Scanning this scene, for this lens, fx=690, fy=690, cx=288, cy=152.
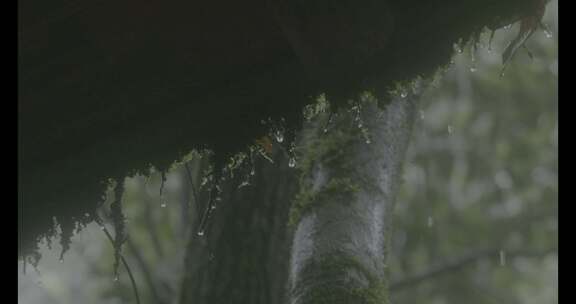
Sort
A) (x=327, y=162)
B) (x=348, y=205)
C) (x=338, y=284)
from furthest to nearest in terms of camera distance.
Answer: (x=327, y=162)
(x=348, y=205)
(x=338, y=284)

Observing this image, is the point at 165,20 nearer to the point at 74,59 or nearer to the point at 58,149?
the point at 74,59

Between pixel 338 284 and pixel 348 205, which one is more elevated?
pixel 348 205

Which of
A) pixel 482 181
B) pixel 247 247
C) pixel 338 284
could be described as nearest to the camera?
pixel 338 284

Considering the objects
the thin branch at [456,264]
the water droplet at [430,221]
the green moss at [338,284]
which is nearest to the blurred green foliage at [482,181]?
the water droplet at [430,221]

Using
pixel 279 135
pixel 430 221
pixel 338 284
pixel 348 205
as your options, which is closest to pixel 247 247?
pixel 348 205

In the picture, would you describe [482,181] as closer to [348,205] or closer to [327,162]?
[327,162]

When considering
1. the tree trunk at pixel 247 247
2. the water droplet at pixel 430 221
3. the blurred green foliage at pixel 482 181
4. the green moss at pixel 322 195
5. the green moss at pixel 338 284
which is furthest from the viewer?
the blurred green foliage at pixel 482 181

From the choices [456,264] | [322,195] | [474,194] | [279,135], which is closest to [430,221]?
[474,194]

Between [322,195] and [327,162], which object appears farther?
[327,162]

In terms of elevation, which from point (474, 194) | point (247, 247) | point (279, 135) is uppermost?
point (474, 194)

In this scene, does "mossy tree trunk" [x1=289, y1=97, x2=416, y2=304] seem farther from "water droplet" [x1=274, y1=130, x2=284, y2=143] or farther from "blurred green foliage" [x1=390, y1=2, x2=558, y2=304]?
"blurred green foliage" [x1=390, y1=2, x2=558, y2=304]

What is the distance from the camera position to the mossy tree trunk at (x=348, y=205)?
250 centimetres

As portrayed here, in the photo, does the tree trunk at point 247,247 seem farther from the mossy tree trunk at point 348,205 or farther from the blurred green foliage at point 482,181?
the blurred green foliage at point 482,181

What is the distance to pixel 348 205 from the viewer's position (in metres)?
2.82
